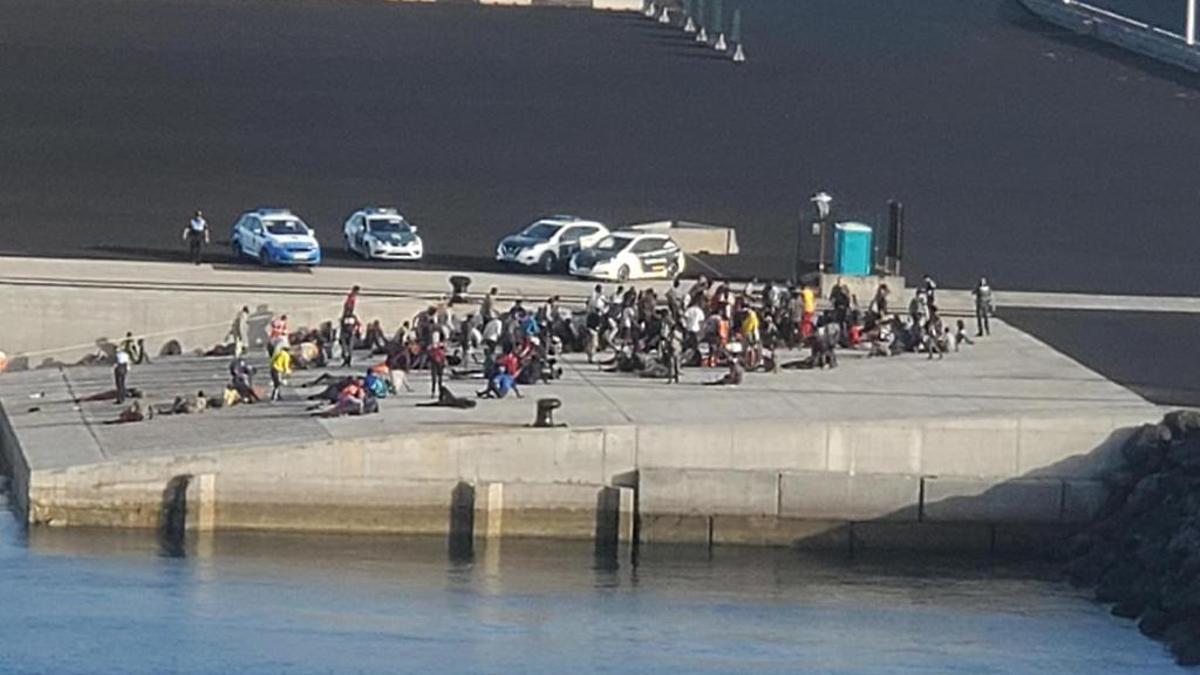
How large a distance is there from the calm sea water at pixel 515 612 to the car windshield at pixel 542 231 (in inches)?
646

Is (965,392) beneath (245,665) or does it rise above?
above

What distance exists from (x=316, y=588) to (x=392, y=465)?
322 cm

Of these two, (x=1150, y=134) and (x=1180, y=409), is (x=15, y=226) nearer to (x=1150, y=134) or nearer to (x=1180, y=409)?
(x=1180, y=409)

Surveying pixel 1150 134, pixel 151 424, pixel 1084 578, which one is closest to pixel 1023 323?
pixel 1084 578

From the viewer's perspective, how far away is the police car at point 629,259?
6303cm

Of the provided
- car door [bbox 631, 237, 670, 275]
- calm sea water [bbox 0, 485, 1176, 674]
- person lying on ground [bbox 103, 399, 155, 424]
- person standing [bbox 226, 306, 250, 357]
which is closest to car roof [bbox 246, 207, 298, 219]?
person standing [bbox 226, 306, 250, 357]

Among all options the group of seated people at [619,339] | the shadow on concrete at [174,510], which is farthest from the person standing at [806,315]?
the shadow on concrete at [174,510]

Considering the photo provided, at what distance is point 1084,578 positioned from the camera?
4850 cm

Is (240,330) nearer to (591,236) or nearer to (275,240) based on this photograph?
(275,240)

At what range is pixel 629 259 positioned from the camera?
63.1 meters

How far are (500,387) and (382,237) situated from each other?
1339 cm

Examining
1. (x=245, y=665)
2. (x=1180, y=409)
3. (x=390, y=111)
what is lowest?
(x=245, y=665)

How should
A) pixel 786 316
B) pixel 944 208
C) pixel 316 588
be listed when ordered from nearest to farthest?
pixel 316 588, pixel 786 316, pixel 944 208

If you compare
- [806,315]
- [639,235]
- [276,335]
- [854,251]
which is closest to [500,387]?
[276,335]
